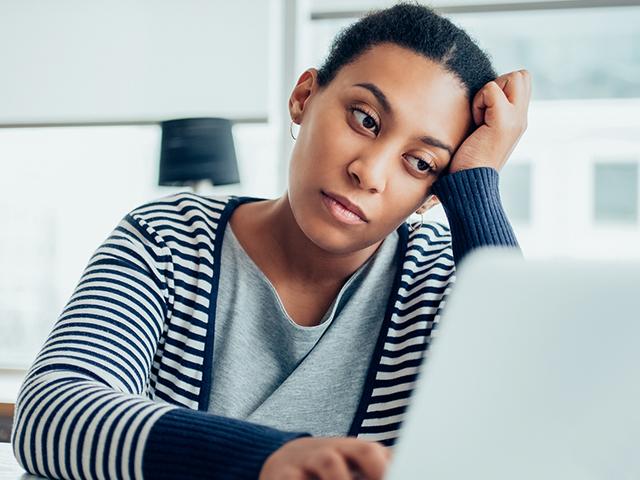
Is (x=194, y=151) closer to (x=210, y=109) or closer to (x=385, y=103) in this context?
(x=210, y=109)

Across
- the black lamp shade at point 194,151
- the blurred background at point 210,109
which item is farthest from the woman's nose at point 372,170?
the blurred background at point 210,109

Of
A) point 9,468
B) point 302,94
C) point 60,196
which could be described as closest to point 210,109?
point 60,196

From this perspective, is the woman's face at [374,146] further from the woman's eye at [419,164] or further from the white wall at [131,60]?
the white wall at [131,60]

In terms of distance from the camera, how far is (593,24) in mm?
2939

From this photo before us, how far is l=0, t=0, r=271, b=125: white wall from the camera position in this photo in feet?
9.89

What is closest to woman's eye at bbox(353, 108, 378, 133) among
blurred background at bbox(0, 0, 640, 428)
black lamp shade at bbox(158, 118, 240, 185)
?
black lamp shade at bbox(158, 118, 240, 185)

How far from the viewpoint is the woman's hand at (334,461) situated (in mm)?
451

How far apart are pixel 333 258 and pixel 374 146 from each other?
209mm

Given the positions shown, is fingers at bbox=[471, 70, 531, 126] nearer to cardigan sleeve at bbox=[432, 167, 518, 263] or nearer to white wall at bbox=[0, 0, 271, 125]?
cardigan sleeve at bbox=[432, 167, 518, 263]

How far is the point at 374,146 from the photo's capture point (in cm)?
98

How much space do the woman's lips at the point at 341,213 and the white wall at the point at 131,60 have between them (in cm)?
210

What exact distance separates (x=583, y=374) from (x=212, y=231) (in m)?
0.80

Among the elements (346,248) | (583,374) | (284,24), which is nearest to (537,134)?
(284,24)

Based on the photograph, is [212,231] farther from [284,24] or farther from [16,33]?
[16,33]
